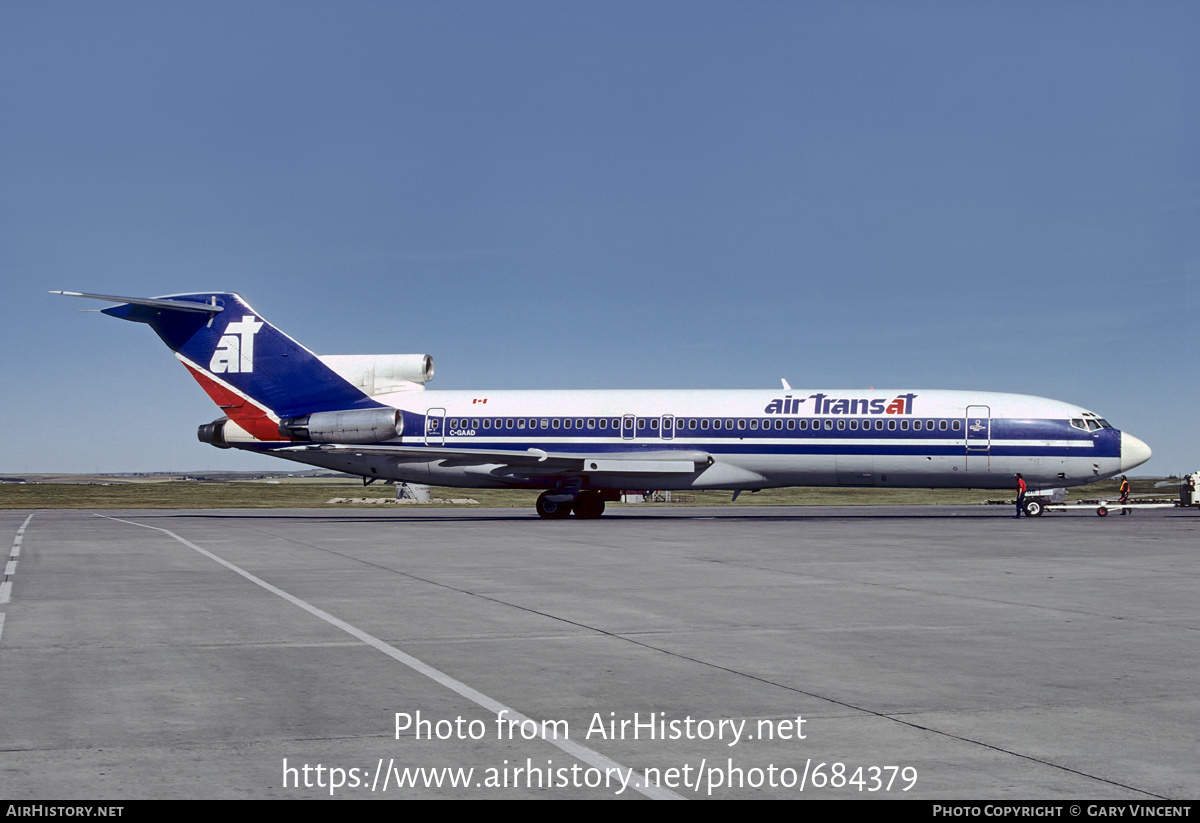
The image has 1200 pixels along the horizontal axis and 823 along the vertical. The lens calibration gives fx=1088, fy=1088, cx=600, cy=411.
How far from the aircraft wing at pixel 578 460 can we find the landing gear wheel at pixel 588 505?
204 centimetres

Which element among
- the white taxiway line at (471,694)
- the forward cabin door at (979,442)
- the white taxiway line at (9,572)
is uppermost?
the forward cabin door at (979,442)

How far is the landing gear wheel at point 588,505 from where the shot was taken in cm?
3766

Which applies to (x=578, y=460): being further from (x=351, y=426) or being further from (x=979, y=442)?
(x=979, y=442)

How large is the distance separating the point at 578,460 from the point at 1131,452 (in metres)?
17.5

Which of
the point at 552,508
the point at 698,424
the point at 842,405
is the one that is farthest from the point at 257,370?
the point at 842,405

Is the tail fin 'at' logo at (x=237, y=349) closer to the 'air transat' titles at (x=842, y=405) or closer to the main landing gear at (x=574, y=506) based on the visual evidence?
the main landing gear at (x=574, y=506)

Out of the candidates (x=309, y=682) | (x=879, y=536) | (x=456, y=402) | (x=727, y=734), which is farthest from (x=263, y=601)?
(x=456, y=402)

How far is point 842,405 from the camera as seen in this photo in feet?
115

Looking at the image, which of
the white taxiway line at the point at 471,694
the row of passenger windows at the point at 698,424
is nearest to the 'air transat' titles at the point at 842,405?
the row of passenger windows at the point at 698,424

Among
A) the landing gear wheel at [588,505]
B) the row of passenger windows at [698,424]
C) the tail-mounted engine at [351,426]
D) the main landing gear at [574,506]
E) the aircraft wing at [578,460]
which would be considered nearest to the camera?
the row of passenger windows at [698,424]

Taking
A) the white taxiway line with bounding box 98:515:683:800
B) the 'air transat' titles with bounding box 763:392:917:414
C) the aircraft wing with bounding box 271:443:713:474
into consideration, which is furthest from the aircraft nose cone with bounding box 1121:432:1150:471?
the white taxiway line with bounding box 98:515:683:800

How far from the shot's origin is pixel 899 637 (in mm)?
10758

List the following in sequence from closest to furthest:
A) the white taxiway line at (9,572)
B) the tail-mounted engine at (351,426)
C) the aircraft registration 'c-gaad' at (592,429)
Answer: the white taxiway line at (9,572)
the aircraft registration 'c-gaad' at (592,429)
the tail-mounted engine at (351,426)

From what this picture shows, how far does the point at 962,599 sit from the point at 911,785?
8.67 meters
